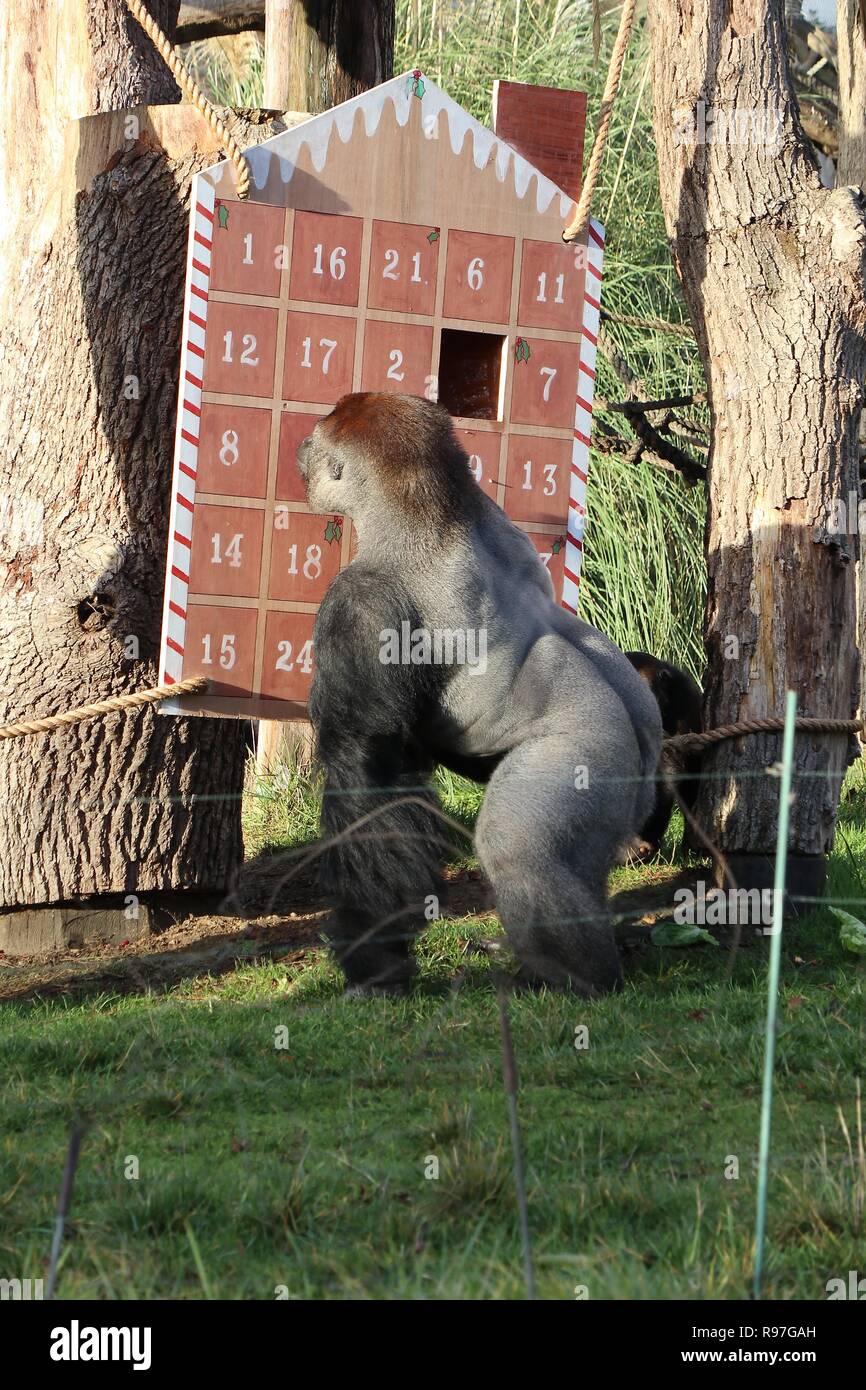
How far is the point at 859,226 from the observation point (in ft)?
15.4

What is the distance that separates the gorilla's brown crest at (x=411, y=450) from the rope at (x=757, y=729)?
1173mm

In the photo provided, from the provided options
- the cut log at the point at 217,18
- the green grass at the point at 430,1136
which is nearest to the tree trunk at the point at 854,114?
the cut log at the point at 217,18

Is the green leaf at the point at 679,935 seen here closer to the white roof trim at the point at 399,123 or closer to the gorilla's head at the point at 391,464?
the gorilla's head at the point at 391,464

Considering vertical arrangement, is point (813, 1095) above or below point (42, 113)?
below

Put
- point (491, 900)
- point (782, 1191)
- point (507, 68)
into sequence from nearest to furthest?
point (782, 1191)
point (491, 900)
point (507, 68)

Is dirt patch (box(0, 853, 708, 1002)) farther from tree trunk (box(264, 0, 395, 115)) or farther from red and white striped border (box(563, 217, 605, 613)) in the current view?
tree trunk (box(264, 0, 395, 115))

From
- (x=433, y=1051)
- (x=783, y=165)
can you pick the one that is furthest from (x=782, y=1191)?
(x=783, y=165)

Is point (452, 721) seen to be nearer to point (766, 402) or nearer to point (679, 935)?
point (679, 935)

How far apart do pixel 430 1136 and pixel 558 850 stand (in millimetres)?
1079

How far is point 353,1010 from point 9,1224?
4.79ft

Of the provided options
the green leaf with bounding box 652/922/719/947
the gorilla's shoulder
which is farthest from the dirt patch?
the gorilla's shoulder

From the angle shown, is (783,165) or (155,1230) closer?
(155,1230)

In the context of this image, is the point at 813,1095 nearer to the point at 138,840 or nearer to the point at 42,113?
the point at 138,840

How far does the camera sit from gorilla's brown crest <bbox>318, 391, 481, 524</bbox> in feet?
12.8
